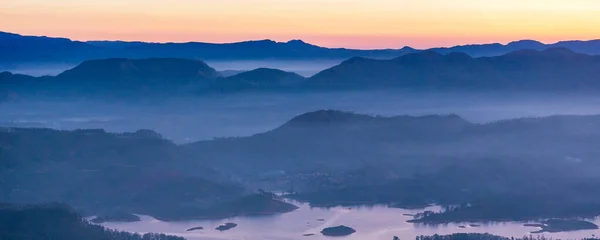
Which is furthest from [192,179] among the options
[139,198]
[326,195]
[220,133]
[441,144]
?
[220,133]

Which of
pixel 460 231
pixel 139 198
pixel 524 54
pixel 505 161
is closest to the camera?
pixel 460 231

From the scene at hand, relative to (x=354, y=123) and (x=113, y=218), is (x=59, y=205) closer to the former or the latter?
(x=113, y=218)

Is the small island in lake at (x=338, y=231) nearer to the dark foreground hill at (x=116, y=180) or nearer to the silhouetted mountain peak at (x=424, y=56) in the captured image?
the dark foreground hill at (x=116, y=180)

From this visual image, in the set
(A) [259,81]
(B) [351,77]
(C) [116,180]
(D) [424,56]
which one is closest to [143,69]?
(A) [259,81]

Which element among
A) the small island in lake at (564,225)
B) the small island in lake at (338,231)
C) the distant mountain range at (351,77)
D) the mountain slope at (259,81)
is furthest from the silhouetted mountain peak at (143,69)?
the small island in lake at (338,231)

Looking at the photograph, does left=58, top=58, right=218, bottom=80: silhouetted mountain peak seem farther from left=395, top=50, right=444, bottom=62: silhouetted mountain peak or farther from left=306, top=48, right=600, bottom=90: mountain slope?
left=395, top=50, right=444, bottom=62: silhouetted mountain peak

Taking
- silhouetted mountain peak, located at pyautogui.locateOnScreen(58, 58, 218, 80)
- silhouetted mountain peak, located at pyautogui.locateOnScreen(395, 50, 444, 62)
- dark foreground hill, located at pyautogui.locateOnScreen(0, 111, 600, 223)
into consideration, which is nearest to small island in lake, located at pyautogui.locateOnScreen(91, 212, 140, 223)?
dark foreground hill, located at pyautogui.locateOnScreen(0, 111, 600, 223)
